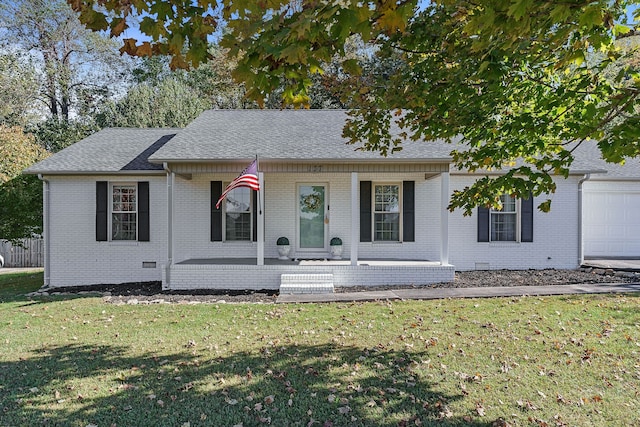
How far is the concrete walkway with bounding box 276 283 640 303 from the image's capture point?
8594 mm

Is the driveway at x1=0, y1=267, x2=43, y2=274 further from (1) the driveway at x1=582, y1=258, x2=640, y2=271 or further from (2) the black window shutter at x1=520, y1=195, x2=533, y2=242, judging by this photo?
(1) the driveway at x1=582, y1=258, x2=640, y2=271

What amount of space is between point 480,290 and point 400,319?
305cm

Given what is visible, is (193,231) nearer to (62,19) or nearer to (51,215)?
(51,215)

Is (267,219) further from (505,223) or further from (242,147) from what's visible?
(505,223)

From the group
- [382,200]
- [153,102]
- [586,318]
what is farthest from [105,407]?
[153,102]

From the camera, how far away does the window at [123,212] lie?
1155 centimetres

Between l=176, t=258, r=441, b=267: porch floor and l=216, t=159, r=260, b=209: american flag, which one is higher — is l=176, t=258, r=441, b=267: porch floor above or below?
below

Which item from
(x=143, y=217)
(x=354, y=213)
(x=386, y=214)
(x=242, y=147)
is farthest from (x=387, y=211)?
(x=143, y=217)

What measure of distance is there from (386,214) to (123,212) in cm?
737

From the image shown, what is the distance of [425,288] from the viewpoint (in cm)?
955

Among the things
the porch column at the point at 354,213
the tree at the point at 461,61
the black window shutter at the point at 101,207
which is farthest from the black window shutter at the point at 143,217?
the tree at the point at 461,61

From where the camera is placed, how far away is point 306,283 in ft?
31.7

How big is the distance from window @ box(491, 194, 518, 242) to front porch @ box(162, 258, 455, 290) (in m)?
2.69

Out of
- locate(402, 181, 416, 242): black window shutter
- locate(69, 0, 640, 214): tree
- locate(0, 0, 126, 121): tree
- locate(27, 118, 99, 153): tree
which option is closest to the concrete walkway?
locate(402, 181, 416, 242): black window shutter
